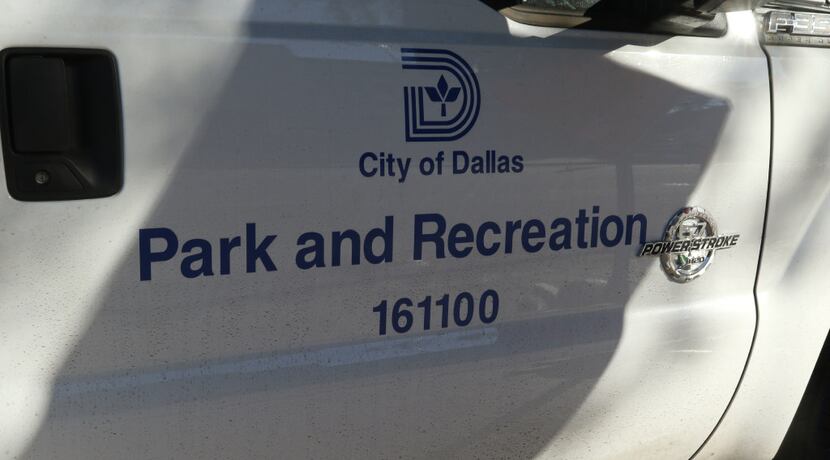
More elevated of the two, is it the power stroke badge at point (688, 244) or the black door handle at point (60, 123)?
the black door handle at point (60, 123)

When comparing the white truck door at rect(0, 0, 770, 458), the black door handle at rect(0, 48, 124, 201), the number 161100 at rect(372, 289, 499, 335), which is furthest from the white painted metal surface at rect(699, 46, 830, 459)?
the black door handle at rect(0, 48, 124, 201)

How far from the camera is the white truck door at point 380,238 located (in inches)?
67.9

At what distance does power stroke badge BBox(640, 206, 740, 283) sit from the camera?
235 cm

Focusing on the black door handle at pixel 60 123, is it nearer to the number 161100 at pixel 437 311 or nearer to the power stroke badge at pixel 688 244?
the number 161100 at pixel 437 311

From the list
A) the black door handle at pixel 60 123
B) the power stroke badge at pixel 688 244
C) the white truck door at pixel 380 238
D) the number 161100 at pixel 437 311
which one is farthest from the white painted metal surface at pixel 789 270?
the black door handle at pixel 60 123

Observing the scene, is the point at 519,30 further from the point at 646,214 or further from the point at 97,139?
the point at 97,139

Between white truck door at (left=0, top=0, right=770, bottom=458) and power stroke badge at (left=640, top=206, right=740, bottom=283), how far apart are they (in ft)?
0.03

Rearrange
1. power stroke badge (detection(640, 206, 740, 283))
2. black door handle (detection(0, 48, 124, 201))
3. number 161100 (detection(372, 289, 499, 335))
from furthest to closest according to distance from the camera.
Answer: power stroke badge (detection(640, 206, 740, 283)), number 161100 (detection(372, 289, 499, 335)), black door handle (detection(0, 48, 124, 201))

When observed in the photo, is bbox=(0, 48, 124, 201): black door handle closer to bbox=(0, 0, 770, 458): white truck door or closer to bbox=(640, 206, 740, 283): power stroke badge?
bbox=(0, 0, 770, 458): white truck door

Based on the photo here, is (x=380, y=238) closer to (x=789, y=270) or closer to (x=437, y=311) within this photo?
(x=437, y=311)

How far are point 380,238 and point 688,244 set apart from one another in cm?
87

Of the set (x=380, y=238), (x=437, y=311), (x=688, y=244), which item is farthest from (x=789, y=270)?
(x=380, y=238)

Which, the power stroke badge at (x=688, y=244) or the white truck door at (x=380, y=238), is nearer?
the white truck door at (x=380, y=238)

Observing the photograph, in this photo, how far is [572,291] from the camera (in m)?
2.24
